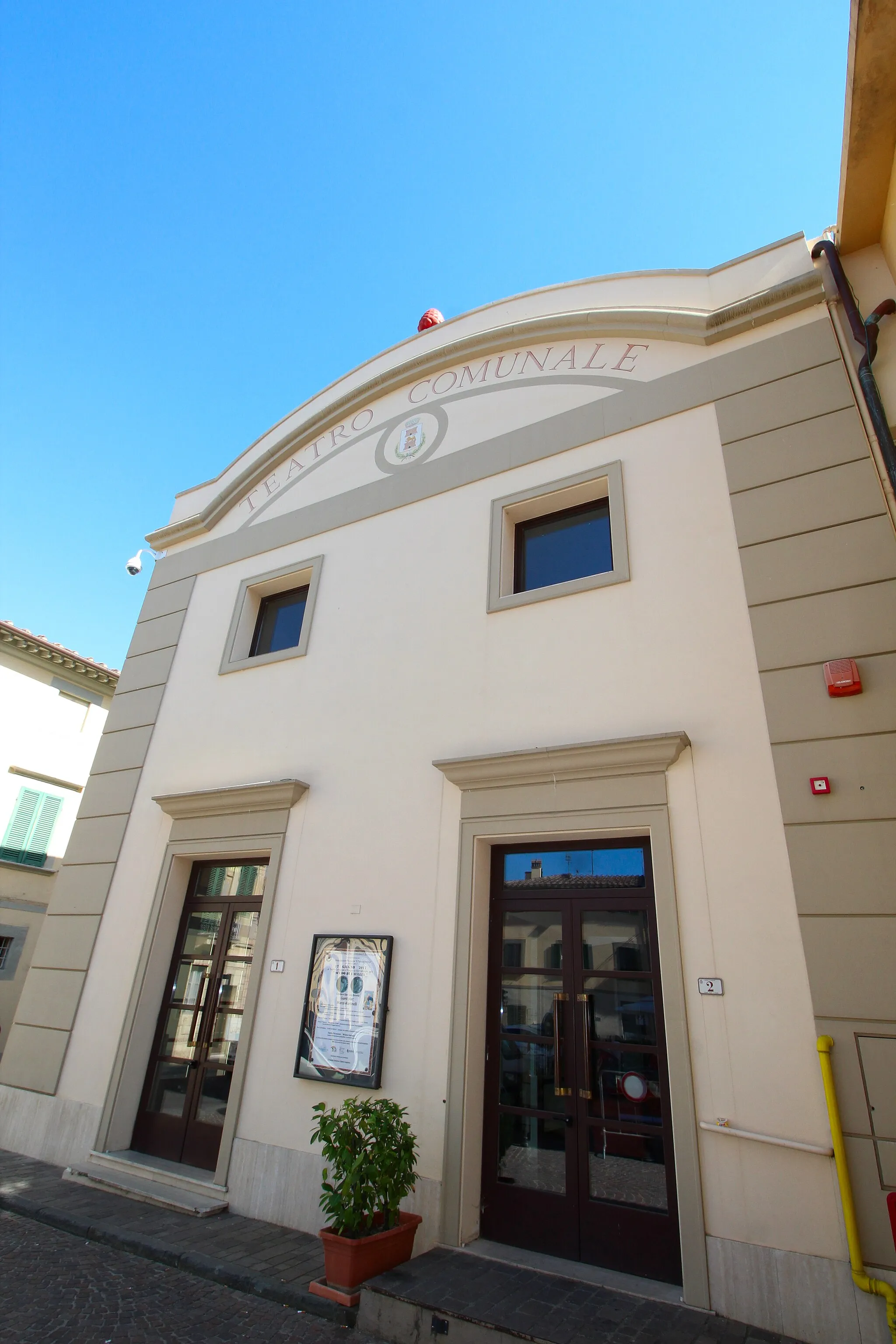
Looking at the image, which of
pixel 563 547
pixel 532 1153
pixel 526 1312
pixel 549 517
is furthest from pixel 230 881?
pixel 549 517

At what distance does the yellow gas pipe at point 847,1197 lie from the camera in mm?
3330

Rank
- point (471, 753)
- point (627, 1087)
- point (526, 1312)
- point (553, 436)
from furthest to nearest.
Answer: point (553, 436)
point (471, 753)
point (627, 1087)
point (526, 1312)

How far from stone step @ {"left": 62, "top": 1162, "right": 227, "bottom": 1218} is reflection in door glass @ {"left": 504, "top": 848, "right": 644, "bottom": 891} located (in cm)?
337

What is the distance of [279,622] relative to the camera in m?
8.59

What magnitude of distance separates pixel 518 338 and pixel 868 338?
3.56 m

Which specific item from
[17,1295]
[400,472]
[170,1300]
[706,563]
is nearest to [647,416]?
[706,563]

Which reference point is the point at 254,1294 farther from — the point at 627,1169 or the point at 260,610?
the point at 260,610

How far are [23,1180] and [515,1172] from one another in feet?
14.3

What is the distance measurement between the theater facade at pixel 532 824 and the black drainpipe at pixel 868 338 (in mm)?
244

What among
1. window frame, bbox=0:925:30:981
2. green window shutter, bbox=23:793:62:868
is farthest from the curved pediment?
window frame, bbox=0:925:30:981

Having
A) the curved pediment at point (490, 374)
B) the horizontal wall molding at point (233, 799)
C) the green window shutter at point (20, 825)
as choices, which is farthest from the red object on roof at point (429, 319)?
the green window shutter at point (20, 825)

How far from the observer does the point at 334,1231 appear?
168 inches

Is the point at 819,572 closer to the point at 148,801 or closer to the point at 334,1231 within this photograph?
the point at 334,1231

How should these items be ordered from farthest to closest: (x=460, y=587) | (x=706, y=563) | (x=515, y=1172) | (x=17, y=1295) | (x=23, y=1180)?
1. (x=460, y=587)
2. (x=23, y=1180)
3. (x=706, y=563)
4. (x=515, y=1172)
5. (x=17, y=1295)
